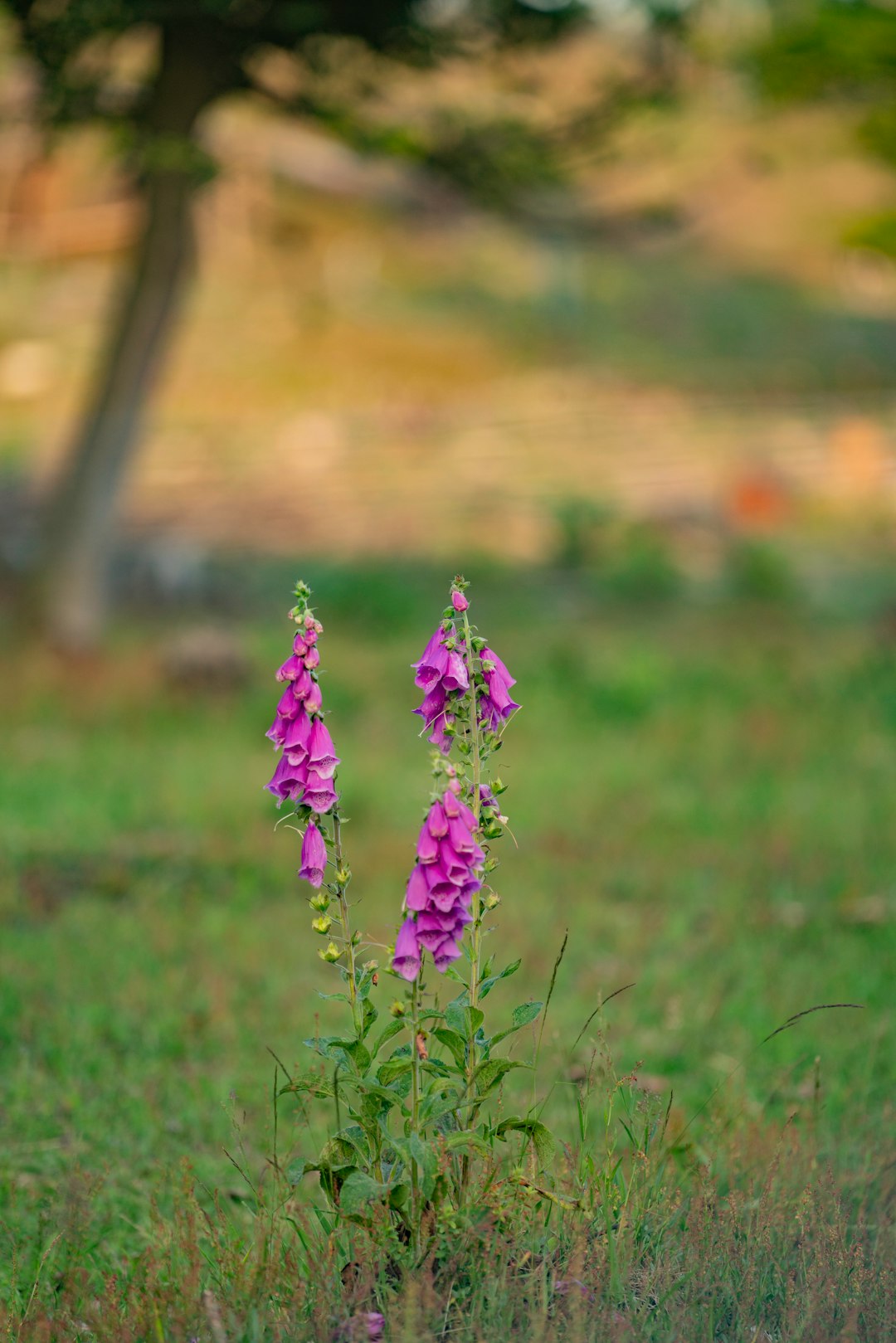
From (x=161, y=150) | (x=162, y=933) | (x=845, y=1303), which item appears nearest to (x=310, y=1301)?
(x=845, y=1303)

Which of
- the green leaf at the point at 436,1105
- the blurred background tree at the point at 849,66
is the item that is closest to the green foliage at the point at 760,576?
the blurred background tree at the point at 849,66

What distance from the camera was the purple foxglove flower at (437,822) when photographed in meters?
2.23

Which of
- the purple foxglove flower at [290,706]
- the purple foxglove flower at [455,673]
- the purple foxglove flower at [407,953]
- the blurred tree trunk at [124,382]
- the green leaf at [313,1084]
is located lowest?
the green leaf at [313,1084]

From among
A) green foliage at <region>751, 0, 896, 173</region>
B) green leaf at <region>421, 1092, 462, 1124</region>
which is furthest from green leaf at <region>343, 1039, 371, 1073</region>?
green foliage at <region>751, 0, 896, 173</region>

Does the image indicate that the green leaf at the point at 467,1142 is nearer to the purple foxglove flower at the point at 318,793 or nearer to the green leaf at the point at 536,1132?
the green leaf at the point at 536,1132

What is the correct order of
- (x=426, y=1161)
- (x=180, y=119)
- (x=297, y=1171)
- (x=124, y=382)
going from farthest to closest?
(x=124, y=382) → (x=180, y=119) → (x=297, y=1171) → (x=426, y=1161)

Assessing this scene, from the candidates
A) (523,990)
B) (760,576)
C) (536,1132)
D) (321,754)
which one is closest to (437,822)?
(321,754)

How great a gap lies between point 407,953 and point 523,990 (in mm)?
2634

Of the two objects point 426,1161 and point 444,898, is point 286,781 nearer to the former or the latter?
point 444,898

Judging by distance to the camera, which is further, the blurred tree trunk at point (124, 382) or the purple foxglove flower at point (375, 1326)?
the blurred tree trunk at point (124, 382)

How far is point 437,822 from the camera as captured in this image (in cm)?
224

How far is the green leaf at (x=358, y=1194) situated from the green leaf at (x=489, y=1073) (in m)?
0.24

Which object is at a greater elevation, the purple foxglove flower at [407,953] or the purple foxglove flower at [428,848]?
the purple foxglove flower at [428,848]

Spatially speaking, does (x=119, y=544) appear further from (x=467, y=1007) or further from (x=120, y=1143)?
(x=467, y=1007)
